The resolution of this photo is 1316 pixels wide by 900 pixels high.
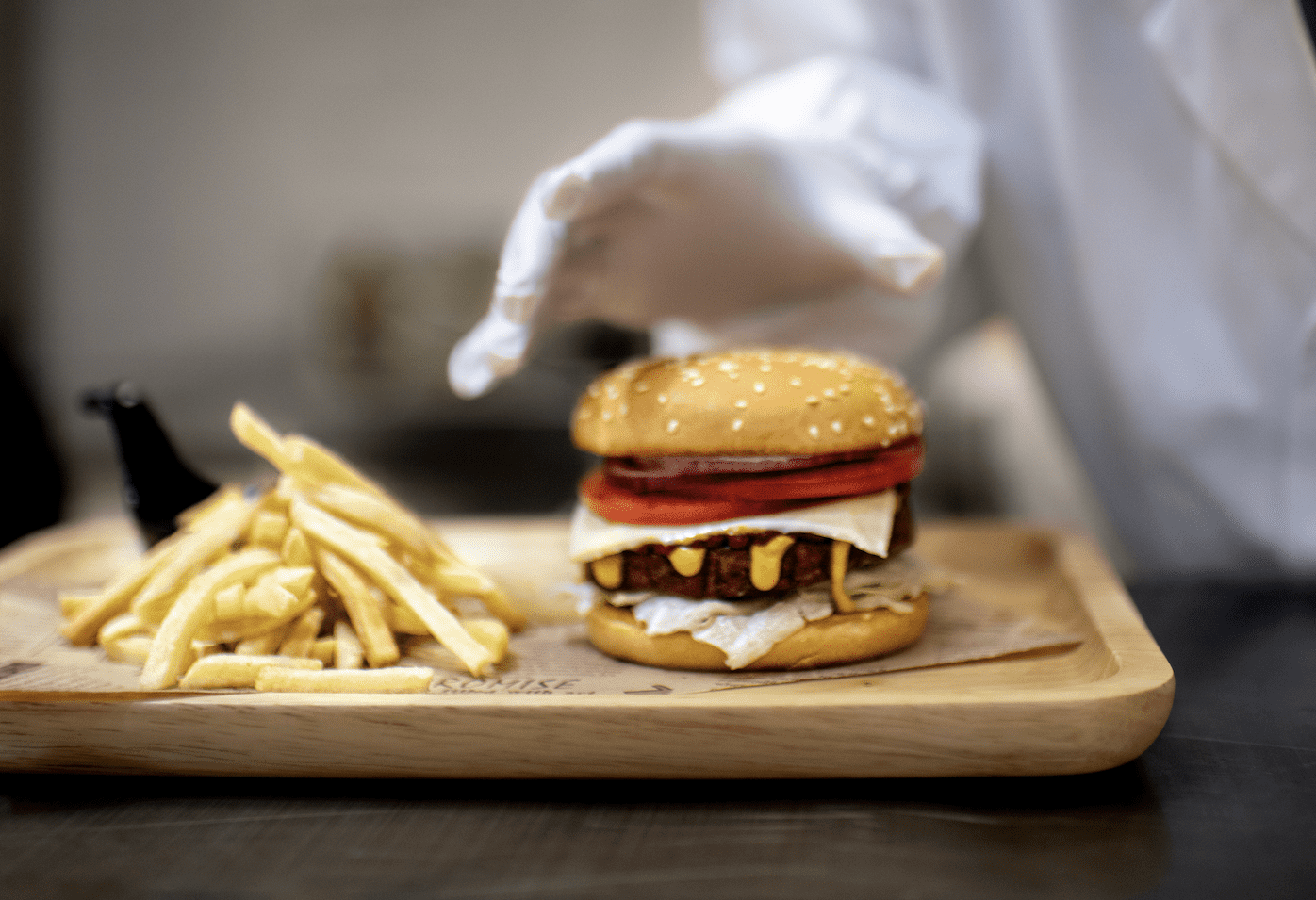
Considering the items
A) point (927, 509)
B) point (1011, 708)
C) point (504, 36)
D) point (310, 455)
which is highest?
point (504, 36)

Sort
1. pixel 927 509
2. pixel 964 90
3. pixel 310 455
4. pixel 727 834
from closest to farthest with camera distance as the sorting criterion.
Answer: pixel 727 834 → pixel 310 455 → pixel 964 90 → pixel 927 509

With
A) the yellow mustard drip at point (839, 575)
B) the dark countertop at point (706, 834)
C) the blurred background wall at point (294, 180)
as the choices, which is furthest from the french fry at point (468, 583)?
the blurred background wall at point (294, 180)

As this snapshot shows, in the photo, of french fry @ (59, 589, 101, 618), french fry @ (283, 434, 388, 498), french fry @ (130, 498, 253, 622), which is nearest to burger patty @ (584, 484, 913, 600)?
french fry @ (283, 434, 388, 498)

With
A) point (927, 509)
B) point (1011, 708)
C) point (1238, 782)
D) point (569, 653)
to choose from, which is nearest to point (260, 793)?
point (569, 653)

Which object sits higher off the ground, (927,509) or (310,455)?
(310,455)

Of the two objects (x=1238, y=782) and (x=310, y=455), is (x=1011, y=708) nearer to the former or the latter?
(x=1238, y=782)

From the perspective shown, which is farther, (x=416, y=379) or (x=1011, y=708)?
(x=416, y=379)

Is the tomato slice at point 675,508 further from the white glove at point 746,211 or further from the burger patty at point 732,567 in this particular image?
the white glove at point 746,211
